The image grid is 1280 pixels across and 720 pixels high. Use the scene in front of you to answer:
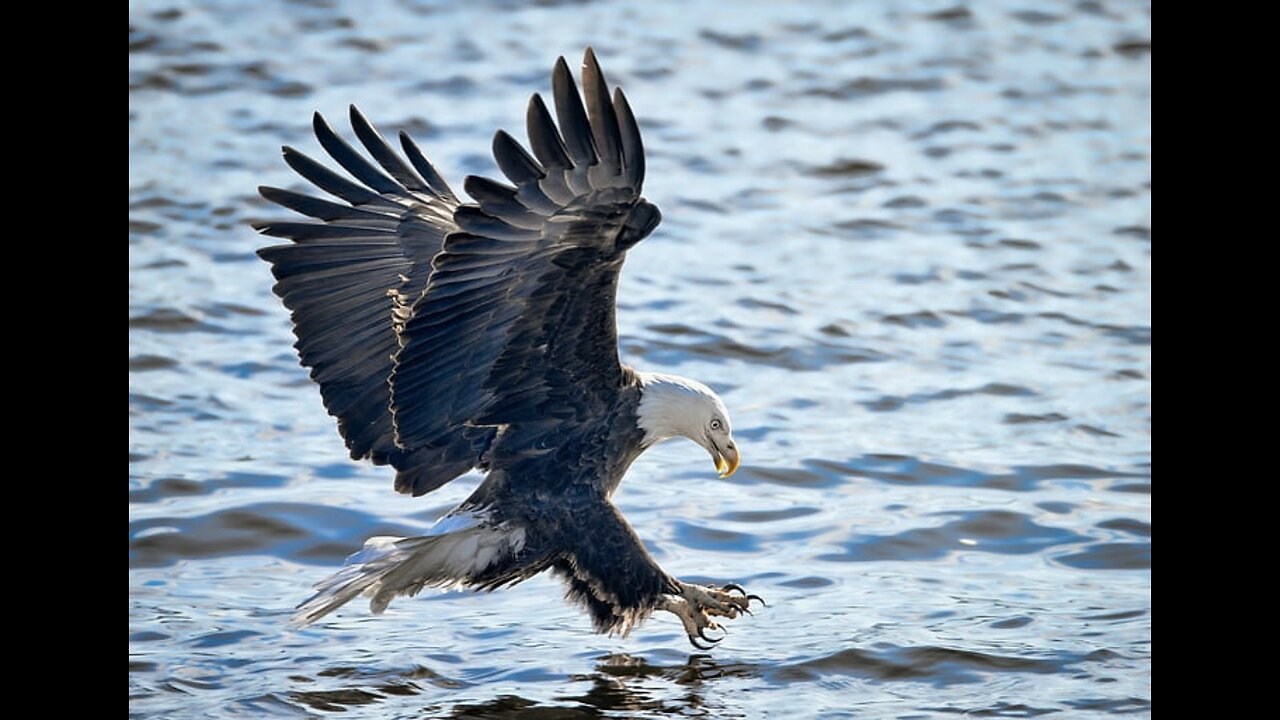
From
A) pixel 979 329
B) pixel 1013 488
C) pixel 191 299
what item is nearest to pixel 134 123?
pixel 191 299

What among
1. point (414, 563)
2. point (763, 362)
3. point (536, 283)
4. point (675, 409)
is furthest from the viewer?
point (763, 362)

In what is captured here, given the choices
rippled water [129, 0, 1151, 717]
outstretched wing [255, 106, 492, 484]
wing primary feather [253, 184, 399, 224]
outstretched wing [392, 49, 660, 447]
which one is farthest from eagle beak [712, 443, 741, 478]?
wing primary feather [253, 184, 399, 224]

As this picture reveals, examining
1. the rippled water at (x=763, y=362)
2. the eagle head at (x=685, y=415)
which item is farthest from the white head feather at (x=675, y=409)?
the rippled water at (x=763, y=362)

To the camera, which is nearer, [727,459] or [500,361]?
[500,361]

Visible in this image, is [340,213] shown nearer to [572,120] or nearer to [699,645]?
[572,120]

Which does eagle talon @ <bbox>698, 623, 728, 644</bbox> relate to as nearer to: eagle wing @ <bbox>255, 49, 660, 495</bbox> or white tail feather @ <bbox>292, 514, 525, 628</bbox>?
white tail feather @ <bbox>292, 514, 525, 628</bbox>

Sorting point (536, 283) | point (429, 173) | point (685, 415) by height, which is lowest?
point (685, 415)

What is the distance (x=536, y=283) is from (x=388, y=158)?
0.98 metres

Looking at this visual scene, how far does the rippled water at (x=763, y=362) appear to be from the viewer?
4.91 m

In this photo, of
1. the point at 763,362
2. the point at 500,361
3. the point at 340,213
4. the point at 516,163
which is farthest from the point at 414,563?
the point at 763,362

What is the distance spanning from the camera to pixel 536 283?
171 inches
